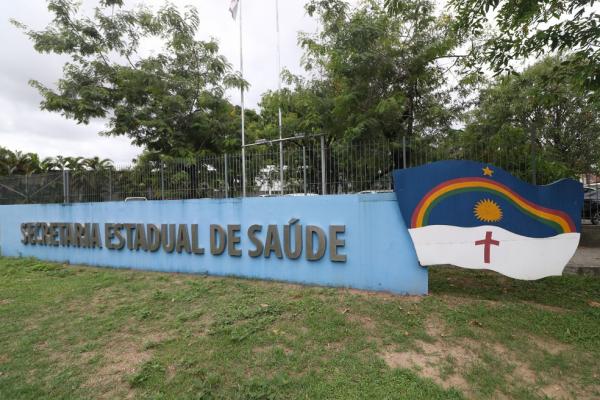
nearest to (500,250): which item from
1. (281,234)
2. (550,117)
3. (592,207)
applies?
(281,234)

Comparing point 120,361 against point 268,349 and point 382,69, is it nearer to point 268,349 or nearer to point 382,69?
point 268,349

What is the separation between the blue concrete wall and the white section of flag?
29 cm

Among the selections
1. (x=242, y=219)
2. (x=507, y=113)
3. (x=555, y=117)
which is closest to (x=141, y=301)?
(x=242, y=219)

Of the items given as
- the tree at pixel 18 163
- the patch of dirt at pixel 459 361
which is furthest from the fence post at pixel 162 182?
the tree at pixel 18 163

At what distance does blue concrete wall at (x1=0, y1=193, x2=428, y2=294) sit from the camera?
16.6ft

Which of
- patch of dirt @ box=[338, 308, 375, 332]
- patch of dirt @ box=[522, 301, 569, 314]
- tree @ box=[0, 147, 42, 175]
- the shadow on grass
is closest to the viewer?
patch of dirt @ box=[338, 308, 375, 332]

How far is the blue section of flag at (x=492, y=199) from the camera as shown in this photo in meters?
4.77

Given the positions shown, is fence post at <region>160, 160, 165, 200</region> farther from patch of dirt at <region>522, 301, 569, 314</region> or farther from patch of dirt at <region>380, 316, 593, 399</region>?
patch of dirt at <region>522, 301, 569, 314</region>

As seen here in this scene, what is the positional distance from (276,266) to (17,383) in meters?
3.54

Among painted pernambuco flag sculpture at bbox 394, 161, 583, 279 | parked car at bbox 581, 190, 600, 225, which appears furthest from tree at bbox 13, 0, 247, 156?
parked car at bbox 581, 190, 600, 225

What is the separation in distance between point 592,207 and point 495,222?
9.94m

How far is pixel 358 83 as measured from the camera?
7.65 m

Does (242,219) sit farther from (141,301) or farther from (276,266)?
(141,301)

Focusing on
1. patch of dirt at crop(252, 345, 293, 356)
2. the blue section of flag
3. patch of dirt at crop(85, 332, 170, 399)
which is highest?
the blue section of flag
